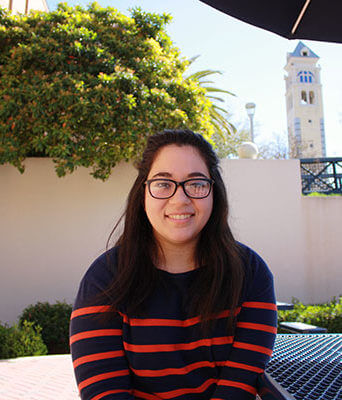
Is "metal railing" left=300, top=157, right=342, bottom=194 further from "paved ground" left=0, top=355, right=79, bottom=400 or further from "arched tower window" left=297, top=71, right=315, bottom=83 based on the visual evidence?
"arched tower window" left=297, top=71, right=315, bottom=83

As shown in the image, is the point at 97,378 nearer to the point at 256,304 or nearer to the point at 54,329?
the point at 256,304

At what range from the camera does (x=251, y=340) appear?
145 centimetres

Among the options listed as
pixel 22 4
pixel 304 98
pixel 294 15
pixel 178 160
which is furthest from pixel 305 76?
pixel 178 160

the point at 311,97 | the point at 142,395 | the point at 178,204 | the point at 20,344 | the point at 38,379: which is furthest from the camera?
the point at 311,97

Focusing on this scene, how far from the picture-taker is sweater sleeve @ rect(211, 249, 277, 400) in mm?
1387

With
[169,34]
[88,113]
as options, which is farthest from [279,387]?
[169,34]

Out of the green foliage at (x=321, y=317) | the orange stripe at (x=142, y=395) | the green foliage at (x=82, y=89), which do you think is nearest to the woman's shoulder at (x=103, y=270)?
the orange stripe at (x=142, y=395)

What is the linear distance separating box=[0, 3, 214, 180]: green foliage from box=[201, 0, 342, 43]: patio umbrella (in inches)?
125

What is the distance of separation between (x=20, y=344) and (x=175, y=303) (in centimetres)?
384

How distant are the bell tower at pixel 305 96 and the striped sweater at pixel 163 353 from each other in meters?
66.6

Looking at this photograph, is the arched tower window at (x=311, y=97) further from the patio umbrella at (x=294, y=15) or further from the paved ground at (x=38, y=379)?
the patio umbrella at (x=294, y=15)

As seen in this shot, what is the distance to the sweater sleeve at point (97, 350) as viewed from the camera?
1354 millimetres

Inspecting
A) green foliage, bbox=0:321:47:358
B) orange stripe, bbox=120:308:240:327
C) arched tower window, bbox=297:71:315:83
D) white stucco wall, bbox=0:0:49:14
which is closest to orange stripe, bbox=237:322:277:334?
orange stripe, bbox=120:308:240:327

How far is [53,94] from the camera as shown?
536cm
